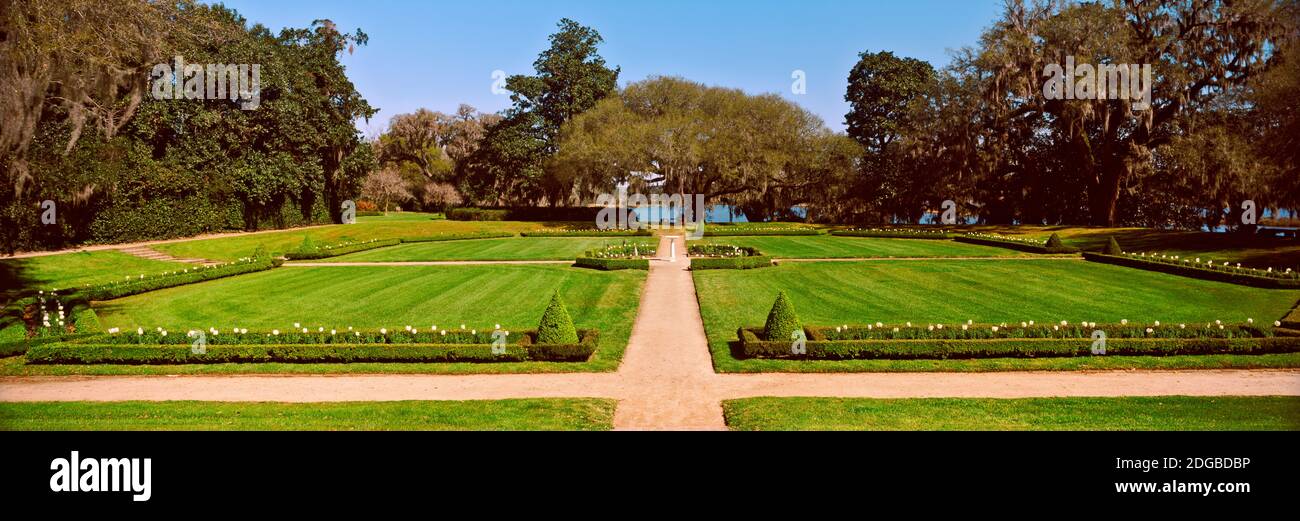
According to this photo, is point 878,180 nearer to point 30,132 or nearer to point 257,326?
point 257,326

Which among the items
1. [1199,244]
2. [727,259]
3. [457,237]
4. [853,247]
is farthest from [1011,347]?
[457,237]

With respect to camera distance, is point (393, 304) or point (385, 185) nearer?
point (393, 304)

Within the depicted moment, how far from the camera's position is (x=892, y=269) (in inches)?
1051

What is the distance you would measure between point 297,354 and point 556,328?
17.7ft

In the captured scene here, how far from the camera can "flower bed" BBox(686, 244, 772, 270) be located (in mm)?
26547

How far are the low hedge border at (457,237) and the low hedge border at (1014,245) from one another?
28.8 metres

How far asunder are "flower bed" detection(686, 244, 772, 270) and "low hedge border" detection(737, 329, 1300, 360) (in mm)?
12660

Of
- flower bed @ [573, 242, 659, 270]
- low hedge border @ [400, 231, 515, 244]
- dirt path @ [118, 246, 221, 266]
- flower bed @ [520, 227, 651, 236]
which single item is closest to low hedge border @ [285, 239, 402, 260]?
low hedge border @ [400, 231, 515, 244]

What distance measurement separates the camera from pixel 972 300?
19.8 metres

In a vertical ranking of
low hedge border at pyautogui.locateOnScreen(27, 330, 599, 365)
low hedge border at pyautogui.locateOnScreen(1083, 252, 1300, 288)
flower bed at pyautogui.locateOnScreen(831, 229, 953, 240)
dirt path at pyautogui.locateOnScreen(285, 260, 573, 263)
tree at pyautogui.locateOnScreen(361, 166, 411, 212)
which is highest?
tree at pyautogui.locateOnScreen(361, 166, 411, 212)

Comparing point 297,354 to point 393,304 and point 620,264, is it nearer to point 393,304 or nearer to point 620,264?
point 393,304

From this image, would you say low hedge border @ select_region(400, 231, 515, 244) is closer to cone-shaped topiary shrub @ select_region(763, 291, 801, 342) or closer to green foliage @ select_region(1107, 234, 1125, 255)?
cone-shaped topiary shrub @ select_region(763, 291, 801, 342)

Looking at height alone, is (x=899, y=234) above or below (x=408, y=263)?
above
